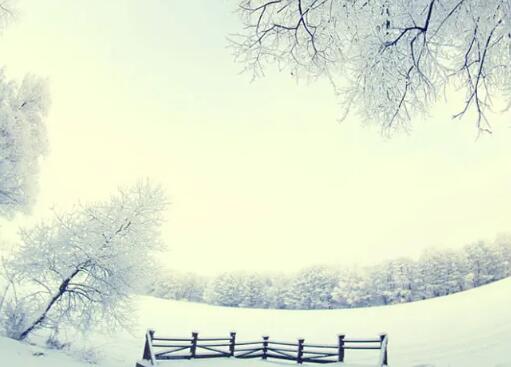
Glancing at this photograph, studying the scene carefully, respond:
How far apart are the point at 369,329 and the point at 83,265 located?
27.2m

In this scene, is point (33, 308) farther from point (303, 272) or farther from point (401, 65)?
point (303, 272)

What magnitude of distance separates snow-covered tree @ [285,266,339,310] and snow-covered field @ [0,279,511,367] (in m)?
30.2

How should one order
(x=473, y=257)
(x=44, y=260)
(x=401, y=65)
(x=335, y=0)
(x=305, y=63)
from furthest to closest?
(x=473, y=257)
(x=44, y=260)
(x=305, y=63)
(x=401, y=65)
(x=335, y=0)

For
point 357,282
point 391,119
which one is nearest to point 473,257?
point 357,282

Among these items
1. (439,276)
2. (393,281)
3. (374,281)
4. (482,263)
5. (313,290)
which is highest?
(482,263)

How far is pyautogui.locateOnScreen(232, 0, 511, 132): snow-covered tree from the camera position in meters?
2.93

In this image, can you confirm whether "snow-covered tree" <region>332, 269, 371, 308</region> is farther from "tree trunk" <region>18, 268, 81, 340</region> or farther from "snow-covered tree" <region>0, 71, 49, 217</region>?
"snow-covered tree" <region>0, 71, 49, 217</region>

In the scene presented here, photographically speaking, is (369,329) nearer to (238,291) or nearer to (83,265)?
(83,265)

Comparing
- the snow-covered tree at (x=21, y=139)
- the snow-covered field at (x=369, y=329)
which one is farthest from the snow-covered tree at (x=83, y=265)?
the snow-covered tree at (x=21, y=139)

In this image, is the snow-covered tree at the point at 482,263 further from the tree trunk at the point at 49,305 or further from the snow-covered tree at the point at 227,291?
the tree trunk at the point at 49,305

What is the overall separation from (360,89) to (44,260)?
1424cm

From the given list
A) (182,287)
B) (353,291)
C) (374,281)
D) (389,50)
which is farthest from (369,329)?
(182,287)

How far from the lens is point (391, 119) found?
3.60 meters

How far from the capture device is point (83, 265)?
1396cm
